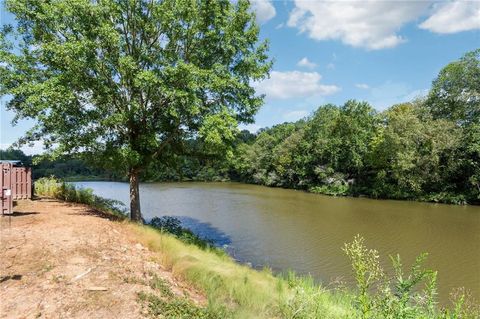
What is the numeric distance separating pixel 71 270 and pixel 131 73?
286 inches

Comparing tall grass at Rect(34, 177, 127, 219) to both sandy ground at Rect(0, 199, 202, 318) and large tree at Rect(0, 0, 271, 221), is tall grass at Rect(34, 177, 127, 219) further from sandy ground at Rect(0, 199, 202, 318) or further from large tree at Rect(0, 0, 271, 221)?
sandy ground at Rect(0, 199, 202, 318)

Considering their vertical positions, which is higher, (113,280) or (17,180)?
(17,180)

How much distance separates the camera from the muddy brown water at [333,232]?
14.3 metres

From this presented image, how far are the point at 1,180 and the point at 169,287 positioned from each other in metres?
8.25

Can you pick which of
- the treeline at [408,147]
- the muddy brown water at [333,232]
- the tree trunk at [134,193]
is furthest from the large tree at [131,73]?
the treeline at [408,147]

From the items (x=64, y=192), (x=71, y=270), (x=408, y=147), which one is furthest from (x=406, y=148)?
(x=71, y=270)

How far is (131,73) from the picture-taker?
38.7 feet

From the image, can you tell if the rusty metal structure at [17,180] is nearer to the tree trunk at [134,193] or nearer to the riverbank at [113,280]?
the riverbank at [113,280]

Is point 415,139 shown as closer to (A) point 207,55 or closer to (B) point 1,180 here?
(A) point 207,55

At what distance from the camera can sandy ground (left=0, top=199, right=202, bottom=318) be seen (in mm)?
5506

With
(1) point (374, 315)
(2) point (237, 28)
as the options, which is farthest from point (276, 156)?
(1) point (374, 315)

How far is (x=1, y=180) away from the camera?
1128 centimetres

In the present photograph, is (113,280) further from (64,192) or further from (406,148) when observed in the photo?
(406,148)

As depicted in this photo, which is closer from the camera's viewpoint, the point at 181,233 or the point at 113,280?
the point at 113,280
